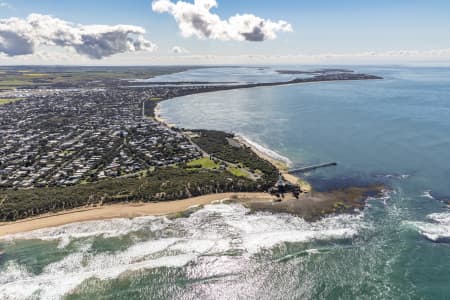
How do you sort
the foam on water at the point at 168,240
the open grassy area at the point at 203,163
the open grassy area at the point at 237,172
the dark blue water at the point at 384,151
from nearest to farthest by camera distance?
1. the foam on water at the point at 168,240
2. the dark blue water at the point at 384,151
3. the open grassy area at the point at 237,172
4. the open grassy area at the point at 203,163

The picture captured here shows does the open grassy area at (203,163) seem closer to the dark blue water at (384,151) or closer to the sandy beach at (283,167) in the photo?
the sandy beach at (283,167)

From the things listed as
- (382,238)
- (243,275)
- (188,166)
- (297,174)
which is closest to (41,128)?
(188,166)

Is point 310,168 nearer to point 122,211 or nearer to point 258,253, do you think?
point 258,253

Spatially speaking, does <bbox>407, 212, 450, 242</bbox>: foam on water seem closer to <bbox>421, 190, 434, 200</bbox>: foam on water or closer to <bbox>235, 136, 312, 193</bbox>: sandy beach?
<bbox>421, 190, 434, 200</bbox>: foam on water

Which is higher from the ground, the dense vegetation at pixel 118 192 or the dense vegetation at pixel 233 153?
the dense vegetation at pixel 233 153

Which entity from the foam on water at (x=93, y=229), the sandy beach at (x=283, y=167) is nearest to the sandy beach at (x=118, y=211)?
the foam on water at (x=93, y=229)

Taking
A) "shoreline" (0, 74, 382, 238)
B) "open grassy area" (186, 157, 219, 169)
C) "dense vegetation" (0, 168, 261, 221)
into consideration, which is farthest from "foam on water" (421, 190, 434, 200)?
"open grassy area" (186, 157, 219, 169)
